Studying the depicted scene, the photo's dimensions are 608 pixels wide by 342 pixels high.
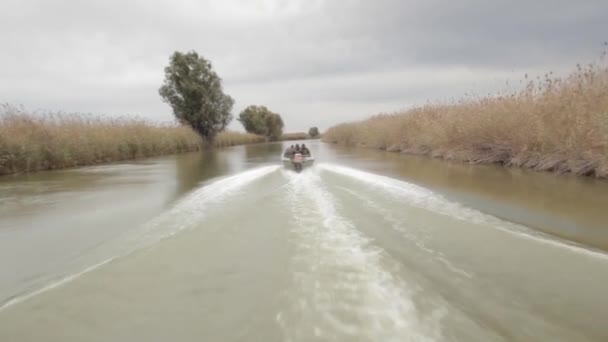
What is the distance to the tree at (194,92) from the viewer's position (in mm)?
30708

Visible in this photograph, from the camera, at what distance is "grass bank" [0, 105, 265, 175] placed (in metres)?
10.5

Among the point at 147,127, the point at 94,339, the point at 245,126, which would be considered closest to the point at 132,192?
the point at 94,339

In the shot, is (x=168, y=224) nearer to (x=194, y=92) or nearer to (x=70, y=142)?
(x=70, y=142)

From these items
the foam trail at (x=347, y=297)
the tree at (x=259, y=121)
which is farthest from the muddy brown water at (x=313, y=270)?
the tree at (x=259, y=121)

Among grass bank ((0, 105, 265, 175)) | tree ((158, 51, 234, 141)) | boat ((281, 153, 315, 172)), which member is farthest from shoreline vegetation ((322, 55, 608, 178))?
tree ((158, 51, 234, 141))

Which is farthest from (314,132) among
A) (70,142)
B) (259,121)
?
(70,142)

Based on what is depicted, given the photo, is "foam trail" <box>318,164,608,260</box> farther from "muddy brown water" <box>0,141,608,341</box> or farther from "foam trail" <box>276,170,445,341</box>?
"foam trail" <box>276,170,445,341</box>

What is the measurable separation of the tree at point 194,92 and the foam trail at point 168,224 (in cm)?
2737

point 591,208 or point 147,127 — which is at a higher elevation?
point 147,127

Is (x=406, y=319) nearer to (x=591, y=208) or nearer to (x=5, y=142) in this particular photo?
(x=591, y=208)

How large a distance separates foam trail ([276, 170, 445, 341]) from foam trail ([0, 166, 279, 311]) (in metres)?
1.71

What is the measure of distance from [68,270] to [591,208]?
22.4 feet

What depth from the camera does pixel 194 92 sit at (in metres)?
31.2

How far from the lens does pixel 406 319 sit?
1984 mm
